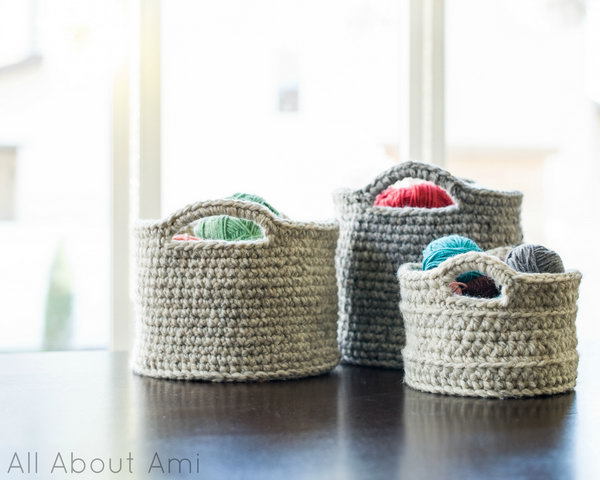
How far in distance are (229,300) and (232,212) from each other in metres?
0.09

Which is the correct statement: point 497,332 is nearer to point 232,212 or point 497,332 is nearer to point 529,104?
point 232,212

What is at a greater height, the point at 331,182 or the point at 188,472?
the point at 331,182

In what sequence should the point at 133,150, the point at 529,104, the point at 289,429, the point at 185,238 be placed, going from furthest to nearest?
the point at 529,104 < the point at 133,150 < the point at 185,238 < the point at 289,429

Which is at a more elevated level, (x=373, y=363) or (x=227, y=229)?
(x=227, y=229)

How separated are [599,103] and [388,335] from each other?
0.88 m

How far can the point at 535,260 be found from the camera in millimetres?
863

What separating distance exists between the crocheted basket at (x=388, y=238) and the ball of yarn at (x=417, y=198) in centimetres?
3

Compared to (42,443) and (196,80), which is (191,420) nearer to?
(42,443)

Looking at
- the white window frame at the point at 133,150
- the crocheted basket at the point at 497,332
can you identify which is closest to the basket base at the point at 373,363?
the crocheted basket at the point at 497,332

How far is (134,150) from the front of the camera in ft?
4.48

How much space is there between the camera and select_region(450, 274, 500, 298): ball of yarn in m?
0.87

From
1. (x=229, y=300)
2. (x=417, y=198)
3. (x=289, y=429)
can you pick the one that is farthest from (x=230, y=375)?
(x=417, y=198)

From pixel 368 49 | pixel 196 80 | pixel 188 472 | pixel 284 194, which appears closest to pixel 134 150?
pixel 196 80

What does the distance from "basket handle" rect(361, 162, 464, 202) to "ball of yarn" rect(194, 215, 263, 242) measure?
0.16 metres
